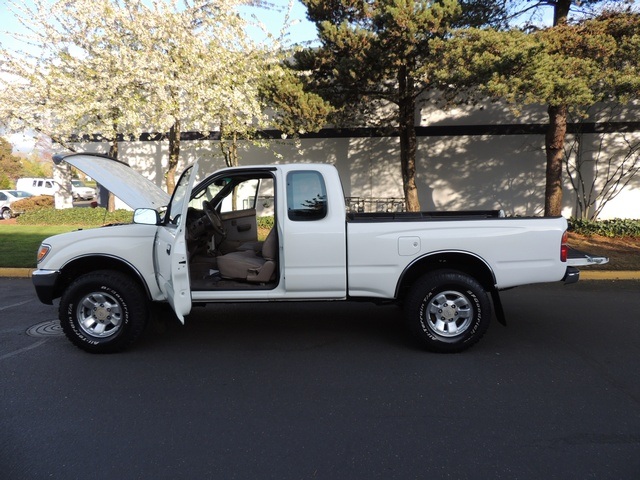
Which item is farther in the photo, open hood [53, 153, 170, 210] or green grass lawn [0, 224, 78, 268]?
green grass lawn [0, 224, 78, 268]

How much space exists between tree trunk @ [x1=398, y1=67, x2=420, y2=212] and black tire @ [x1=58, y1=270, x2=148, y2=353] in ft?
30.8

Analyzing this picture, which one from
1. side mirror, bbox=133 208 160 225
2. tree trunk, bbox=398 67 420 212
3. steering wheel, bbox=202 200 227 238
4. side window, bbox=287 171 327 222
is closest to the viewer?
side mirror, bbox=133 208 160 225

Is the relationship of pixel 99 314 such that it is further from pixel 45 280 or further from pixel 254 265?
pixel 254 265

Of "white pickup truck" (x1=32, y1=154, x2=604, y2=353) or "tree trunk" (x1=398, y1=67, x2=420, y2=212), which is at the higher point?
"tree trunk" (x1=398, y1=67, x2=420, y2=212)

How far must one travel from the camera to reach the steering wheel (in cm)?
511

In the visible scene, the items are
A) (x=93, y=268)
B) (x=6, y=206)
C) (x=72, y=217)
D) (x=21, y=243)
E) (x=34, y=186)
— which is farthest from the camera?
(x=34, y=186)

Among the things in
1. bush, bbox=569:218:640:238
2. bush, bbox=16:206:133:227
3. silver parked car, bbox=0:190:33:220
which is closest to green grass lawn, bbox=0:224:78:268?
bush, bbox=16:206:133:227

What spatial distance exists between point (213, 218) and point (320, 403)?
102 inches

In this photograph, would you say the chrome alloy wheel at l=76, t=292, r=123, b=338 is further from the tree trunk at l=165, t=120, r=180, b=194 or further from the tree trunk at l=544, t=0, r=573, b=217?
the tree trunk at l=165, t=120, r=180, b=194

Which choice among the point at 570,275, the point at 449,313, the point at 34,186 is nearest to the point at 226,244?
the point at 449,313

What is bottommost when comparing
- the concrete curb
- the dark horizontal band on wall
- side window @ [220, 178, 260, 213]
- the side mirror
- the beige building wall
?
the concrete curb

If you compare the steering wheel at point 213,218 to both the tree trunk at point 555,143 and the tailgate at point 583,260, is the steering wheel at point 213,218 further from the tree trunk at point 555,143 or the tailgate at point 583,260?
the tree trunk at point 555,143

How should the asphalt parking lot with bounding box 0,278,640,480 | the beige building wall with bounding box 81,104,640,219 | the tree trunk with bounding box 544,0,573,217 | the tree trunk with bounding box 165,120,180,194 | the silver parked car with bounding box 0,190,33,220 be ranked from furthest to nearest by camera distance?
the silver parked car with bounding box 0,190,33,220, the beige building wall with bounding box 81,104,640,219, the tree trunk with bounding box 165,120,180,194, the tree trunk with bounding box 544,0,573,217, the asphalt parking lot with bounding box 0,278,640,480

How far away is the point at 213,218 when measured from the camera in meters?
5.24
